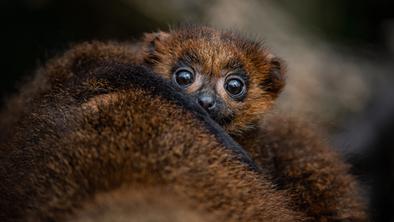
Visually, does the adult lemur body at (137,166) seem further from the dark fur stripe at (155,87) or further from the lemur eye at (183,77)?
the lemur eye at (183,77)

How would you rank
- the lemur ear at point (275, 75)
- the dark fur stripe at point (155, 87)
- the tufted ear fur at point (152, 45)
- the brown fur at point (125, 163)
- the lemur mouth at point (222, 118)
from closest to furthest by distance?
the brown fur at point (125, 163) → the dark fur stripe at point (155, 87) → the lemur mouth at point (222, 118) → the tufted ear fur at point (152, 45) → the lemur ear at point (275, 75)

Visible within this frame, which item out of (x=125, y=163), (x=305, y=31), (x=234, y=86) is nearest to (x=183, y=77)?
(x=234, y=86)

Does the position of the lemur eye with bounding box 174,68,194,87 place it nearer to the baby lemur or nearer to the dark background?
the baby lemur

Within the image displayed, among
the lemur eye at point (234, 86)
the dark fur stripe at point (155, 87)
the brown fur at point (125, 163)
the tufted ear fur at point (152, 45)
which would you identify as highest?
the tufted ear fur at point (152, 45)

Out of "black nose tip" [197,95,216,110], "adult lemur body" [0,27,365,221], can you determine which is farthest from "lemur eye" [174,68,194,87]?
"adult lemur body" [0,27,365,221]

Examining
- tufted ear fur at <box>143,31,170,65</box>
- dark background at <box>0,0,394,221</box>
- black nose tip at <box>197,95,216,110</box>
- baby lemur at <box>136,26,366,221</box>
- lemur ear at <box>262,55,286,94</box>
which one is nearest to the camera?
baby lemur at <box>136,26,366,221</box>

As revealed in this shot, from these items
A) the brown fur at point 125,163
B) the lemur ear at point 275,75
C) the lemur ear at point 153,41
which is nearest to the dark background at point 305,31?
the lemur ear at point 275,75
